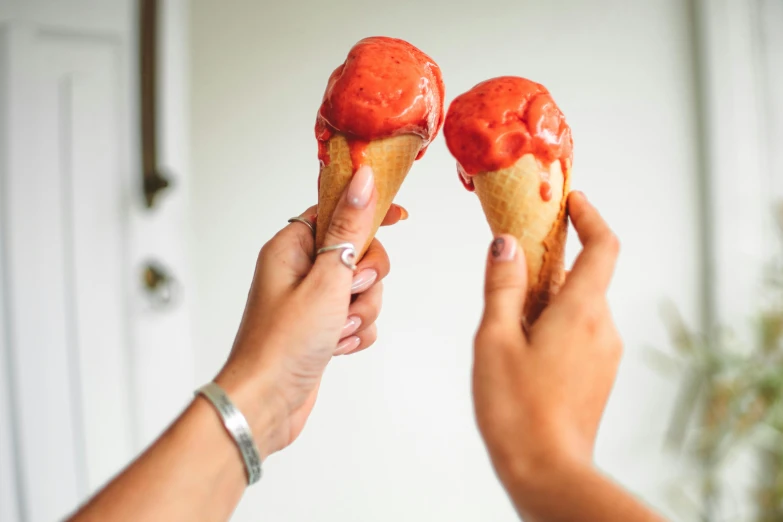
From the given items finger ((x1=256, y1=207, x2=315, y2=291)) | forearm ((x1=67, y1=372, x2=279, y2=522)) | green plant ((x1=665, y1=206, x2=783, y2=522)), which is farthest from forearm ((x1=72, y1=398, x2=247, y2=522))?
green plant ((x1=665, y1=206, x2=783, y2=522))

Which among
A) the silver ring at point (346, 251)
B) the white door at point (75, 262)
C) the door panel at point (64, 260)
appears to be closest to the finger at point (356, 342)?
the silver ring at point (346, 251)

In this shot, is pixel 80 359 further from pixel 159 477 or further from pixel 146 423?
pixel 159 477

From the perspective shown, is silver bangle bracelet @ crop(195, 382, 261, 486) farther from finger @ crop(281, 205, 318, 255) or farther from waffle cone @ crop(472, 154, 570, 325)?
waffle cone @ crop(472, 154, 570, 325)

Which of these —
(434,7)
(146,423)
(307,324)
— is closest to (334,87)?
(307,324)

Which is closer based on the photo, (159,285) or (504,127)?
(504,127)

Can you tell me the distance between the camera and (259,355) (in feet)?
2.13

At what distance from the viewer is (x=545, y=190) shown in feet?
2.07

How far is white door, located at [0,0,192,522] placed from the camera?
1.42 m

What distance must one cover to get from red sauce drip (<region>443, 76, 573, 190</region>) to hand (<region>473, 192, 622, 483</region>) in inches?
6.2

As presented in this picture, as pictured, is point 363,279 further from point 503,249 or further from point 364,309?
point 503,249

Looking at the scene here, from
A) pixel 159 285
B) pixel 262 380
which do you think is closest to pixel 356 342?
pixel 262 380

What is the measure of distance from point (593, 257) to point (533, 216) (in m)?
0.11

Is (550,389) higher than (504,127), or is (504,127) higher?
(504,127)

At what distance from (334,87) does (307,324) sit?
298 mm
